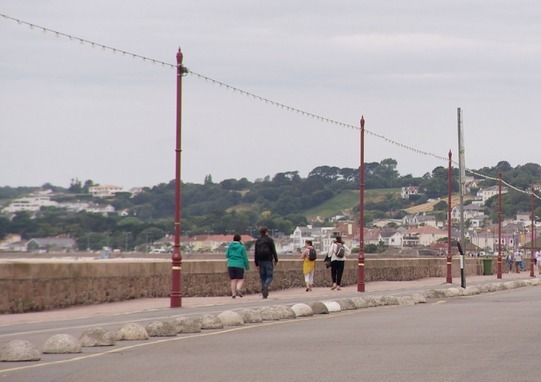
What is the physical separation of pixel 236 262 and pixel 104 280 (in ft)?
15.1

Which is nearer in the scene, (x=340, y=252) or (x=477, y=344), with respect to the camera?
(x=477, y=344)

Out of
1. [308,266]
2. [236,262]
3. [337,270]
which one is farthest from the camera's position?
[337,270]

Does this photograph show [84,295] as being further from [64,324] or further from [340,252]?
[340,252]

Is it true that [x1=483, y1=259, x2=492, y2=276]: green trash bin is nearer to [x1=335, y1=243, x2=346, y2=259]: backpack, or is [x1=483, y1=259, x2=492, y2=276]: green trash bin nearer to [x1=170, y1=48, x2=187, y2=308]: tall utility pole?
[x1=335, y1=243, x2=346, y2=259]: backpack

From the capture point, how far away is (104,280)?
32125 millimetres

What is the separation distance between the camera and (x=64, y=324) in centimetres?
2366

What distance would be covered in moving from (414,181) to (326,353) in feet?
546

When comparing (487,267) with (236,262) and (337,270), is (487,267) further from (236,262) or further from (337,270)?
(236,262)

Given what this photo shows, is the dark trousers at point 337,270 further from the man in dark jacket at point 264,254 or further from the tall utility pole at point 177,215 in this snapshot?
the tall utility pole at point 177,215

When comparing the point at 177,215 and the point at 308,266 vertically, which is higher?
the point at 177,215

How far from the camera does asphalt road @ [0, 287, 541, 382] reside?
1413 cm

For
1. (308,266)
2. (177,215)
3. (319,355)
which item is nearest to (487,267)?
(308,266)

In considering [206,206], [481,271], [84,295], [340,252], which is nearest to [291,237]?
[206,206]

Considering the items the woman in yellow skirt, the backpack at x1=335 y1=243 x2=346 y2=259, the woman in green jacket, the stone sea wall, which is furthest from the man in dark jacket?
Answer: the backpack at x1=335 y1=243 x2=346 y2=259
